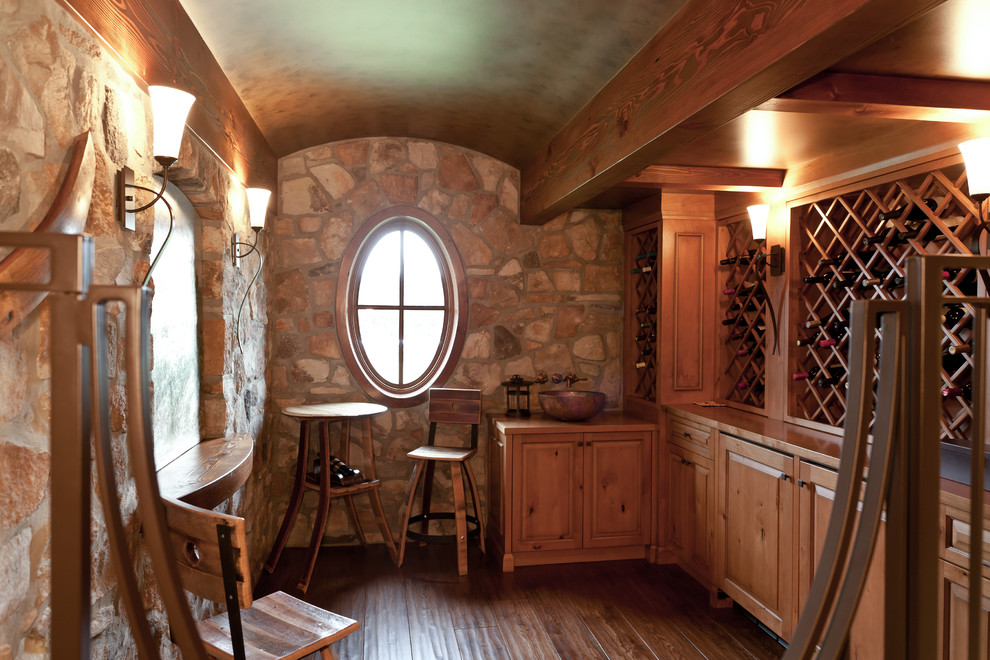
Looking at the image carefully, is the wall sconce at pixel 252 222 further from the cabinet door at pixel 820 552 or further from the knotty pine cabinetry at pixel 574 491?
the cabinet door at pixel 820 552

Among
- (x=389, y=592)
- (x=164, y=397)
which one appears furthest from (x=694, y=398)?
(x=164, y=397)

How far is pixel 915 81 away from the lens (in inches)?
85.3

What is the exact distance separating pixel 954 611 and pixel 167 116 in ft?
9.04

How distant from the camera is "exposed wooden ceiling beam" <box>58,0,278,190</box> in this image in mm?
1619

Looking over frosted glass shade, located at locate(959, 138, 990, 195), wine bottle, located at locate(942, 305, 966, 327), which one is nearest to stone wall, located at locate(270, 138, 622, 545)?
wine bottle, located at locate(942, 305, 966, 327)

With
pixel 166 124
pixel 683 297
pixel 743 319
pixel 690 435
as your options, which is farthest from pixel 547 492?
pixel 166 124

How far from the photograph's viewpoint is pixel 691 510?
367 cm

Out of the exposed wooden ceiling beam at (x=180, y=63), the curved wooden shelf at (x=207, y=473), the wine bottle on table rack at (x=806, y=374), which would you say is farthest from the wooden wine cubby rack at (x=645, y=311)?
the curved wooden shelf at (x=207, y=473)

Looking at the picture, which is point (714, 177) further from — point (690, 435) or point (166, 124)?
point (166, 124)

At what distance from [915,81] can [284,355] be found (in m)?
3.55

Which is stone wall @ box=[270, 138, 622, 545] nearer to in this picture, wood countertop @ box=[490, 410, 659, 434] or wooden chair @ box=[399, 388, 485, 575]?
wooden chair @ box=[399, 388, 485, 575]

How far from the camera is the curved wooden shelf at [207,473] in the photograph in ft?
6.28

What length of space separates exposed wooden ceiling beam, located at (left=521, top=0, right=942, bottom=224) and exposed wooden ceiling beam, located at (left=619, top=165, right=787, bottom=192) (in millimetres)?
485

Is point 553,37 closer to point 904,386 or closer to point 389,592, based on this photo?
point 904,386
